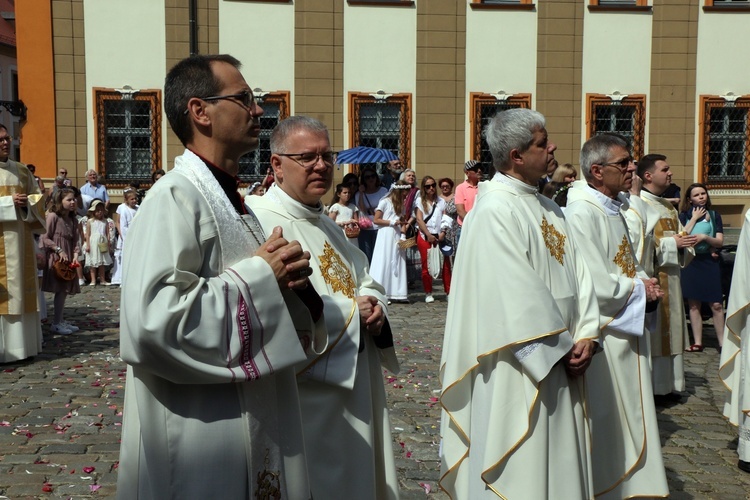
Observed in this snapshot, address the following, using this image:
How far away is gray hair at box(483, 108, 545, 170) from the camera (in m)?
4.62

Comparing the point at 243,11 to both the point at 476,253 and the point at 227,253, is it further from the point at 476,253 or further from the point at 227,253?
the point at 227,253

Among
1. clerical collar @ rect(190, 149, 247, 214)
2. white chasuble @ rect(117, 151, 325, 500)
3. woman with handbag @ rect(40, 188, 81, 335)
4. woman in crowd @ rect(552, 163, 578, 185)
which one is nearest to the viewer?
white chasuble @ rect(117, 151, 325, 500)

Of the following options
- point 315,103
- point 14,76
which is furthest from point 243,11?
point 14,76

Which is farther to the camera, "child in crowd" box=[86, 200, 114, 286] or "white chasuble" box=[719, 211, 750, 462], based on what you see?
"child in crowd" box=[86, 200, 114, 286]

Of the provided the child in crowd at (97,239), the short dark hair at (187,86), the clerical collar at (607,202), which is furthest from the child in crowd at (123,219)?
the short dark hair at (187,86)

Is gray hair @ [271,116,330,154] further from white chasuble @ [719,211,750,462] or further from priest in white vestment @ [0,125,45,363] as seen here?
priest in white vestment @ [0,125,45,363]

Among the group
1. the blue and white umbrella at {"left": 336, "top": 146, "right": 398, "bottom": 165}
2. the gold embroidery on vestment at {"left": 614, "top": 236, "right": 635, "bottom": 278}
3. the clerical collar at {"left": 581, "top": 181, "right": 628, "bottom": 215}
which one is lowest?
the gold embroidery on vestment at {"left": 614, "top": 236, "right": 635, "bottom": 278}

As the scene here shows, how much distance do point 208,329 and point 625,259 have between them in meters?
3.64

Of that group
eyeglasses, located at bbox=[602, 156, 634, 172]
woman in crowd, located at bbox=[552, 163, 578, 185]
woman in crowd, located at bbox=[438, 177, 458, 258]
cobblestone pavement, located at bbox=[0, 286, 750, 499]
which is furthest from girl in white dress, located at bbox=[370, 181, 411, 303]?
eyeglasses, located at bbox=[602, 156, 634, 172]

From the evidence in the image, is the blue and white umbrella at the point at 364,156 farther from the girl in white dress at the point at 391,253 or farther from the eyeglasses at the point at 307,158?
the eyeglasses at the point at 307,158

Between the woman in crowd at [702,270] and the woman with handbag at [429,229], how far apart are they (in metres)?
4.74

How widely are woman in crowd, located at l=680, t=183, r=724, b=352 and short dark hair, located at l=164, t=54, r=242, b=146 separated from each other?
8.16 m

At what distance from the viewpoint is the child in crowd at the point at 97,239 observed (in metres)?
16.5

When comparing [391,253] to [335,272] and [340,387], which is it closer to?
[335,272]
